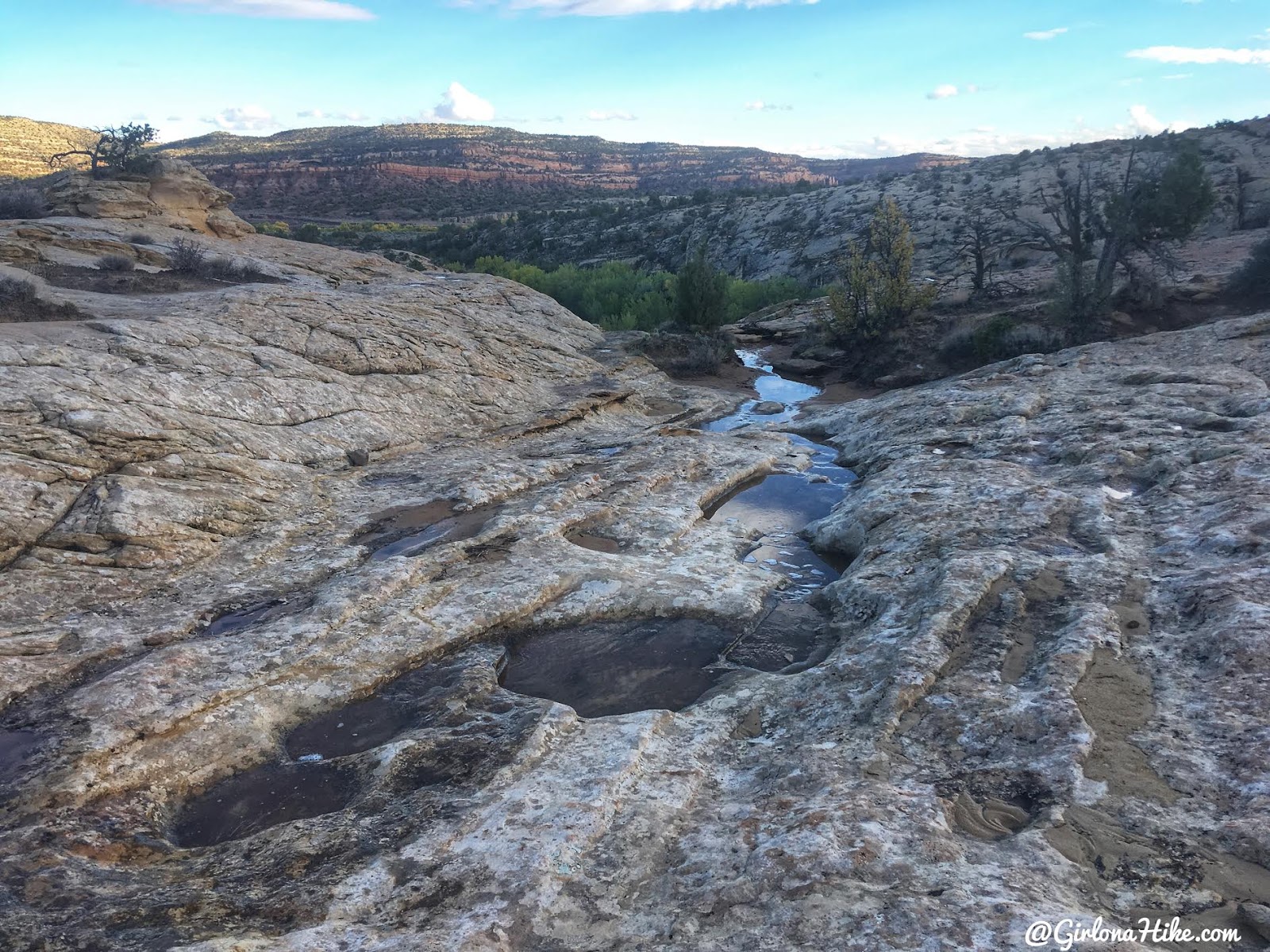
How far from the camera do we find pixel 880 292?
67.2 ft

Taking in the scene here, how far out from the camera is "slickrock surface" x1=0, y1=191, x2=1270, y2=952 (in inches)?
138

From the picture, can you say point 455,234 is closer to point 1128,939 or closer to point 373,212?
point 373,212

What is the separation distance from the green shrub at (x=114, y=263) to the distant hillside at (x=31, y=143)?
37.3m

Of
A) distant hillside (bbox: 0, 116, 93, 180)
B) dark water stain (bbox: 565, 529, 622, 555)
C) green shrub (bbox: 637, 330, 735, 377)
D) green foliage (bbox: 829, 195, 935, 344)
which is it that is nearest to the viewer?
dark water stain (bbox: 565, 529, 622, 555)

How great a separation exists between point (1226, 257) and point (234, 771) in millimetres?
24734

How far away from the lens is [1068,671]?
4.90 m

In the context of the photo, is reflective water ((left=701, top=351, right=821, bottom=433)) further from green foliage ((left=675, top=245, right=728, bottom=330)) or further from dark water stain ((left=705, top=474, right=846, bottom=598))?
dark water stain ((left=705, top=474, right=846, bottom=598))

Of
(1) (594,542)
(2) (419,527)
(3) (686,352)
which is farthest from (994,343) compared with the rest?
(2) (419,527)

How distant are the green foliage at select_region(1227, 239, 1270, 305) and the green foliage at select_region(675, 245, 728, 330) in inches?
471

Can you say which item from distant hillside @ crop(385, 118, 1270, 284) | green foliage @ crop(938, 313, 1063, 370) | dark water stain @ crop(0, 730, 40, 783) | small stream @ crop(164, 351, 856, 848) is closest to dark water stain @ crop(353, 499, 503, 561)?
small stream @ crop(164, 351, 856, 848)

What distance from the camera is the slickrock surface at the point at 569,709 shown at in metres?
3.50

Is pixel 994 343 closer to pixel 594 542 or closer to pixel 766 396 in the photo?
pixel 766 396

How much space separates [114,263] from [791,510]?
13410 mm

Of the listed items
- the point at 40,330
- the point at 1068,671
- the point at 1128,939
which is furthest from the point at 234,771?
the point at 40,330
